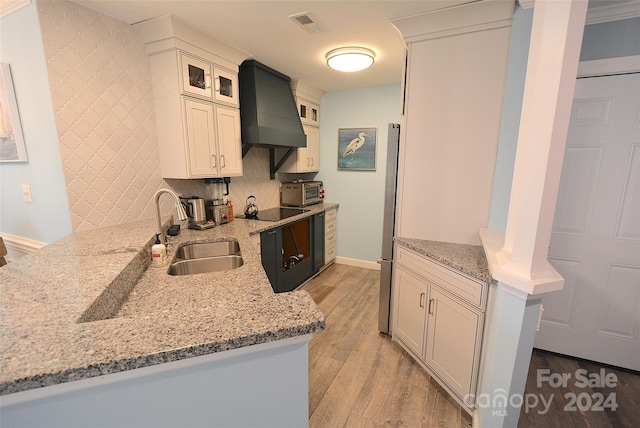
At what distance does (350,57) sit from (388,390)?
8.58 ft

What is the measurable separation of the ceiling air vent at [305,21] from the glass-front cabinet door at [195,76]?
2.81 feet

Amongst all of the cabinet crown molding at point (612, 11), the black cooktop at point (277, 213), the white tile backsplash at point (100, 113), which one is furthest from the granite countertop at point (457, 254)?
the white tile backsplash at point (100, 113)

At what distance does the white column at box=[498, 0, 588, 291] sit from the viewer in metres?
0.99

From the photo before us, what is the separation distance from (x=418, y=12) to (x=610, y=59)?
1315 mm

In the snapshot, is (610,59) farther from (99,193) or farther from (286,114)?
(99,193)

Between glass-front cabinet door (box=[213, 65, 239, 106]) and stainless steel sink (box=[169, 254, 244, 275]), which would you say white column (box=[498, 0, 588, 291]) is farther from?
glass-front cabinet door (box=[213, 65, 239, 106])

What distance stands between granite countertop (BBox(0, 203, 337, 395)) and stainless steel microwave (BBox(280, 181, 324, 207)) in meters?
2.30

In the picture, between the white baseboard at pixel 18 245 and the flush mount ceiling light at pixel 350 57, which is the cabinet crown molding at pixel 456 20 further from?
the white baseboard at pixel 18 245

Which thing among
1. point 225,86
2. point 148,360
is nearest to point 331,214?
point 225,86

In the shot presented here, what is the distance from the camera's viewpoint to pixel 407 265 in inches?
82.6

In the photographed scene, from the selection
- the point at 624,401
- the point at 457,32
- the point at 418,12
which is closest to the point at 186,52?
the point at 418,12

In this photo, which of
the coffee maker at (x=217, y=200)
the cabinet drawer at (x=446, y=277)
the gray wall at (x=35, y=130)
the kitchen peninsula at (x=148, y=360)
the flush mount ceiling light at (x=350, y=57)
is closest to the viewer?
the kitchen peninsula at (x=148, y=360)

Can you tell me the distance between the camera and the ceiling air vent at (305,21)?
1.88 meters

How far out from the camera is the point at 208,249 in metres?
2.09
